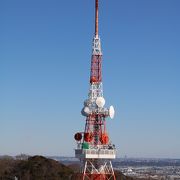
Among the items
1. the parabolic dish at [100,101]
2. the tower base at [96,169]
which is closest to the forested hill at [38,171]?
the tower base at [96,169]

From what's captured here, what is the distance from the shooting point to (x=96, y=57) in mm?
42906

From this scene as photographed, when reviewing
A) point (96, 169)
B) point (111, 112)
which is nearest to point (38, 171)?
point (96, 169)

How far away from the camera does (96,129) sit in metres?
43.0

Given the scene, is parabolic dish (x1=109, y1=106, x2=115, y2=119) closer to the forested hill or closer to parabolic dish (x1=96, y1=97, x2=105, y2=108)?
parabolic dish (x1=96, y1=97, x2=105, y2=108)

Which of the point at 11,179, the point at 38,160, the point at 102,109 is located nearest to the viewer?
the point at 102,109

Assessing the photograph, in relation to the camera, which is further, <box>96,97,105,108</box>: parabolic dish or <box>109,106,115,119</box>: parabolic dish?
<box>109,106,115,119</box>: parabolic dish

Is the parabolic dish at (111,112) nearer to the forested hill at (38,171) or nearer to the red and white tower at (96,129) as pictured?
the red and white tower at (96,129)

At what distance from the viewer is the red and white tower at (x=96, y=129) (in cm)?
4241

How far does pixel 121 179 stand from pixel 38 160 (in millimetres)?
18480

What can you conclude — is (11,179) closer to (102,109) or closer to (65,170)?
(65,170)

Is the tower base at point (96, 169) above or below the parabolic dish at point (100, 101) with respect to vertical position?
below

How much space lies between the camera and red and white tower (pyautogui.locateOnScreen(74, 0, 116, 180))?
42.4 m

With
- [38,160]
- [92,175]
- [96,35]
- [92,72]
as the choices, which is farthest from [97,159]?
[38,160]

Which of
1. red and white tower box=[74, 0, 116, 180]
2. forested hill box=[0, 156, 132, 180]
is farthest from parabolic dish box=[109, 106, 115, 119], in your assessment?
forested hill box=[0, 156, 132, 180]
